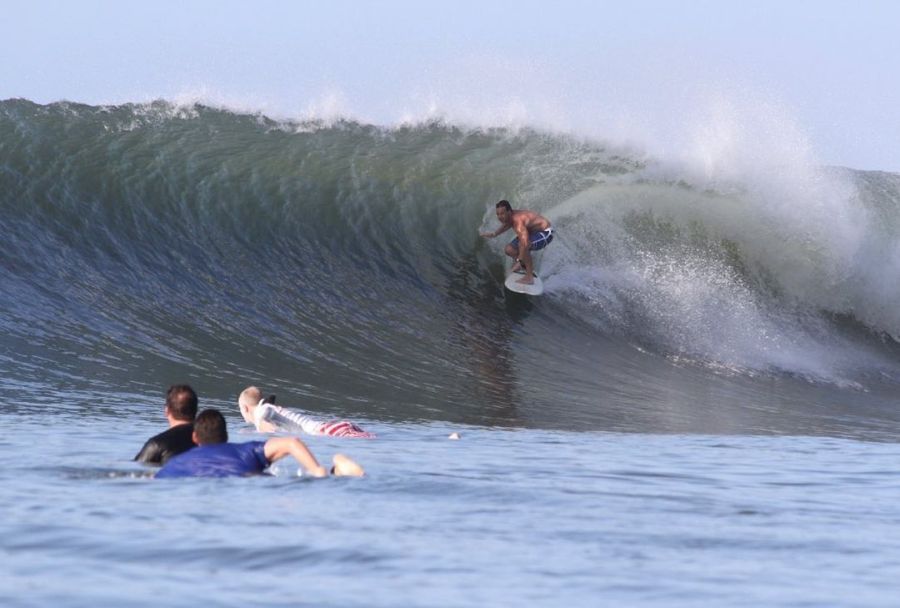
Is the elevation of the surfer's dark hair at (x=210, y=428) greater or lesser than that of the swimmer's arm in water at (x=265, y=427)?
greater

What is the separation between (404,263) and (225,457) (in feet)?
35.5

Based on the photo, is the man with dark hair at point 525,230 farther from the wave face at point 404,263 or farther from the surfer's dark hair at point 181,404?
the surfer's dark hair at point 181,404

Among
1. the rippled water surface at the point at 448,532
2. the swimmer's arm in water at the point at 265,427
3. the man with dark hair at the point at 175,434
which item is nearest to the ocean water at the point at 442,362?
the rippled water surface at the point at 448,532

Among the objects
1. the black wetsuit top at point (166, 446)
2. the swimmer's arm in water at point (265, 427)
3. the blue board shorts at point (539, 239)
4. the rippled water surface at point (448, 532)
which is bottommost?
the rippled water surface at point (448, 532)

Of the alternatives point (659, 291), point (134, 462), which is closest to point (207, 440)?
point (134, 462)

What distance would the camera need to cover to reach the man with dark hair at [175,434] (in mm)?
7891

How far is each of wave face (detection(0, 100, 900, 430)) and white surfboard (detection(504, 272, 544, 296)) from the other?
0.79 ft

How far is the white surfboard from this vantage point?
1742 centimetres

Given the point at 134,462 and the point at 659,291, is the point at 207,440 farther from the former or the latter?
the point at 659,291

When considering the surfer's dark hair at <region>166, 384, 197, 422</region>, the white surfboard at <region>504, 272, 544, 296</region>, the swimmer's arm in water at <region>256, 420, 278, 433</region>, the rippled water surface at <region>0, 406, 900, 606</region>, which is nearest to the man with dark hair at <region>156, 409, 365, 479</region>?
the rippled water surface at <region>0, 406, 900, 606</region>

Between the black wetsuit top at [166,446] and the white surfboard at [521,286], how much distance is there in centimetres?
971

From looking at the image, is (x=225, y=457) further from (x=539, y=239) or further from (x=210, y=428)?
(x=539, y=239)

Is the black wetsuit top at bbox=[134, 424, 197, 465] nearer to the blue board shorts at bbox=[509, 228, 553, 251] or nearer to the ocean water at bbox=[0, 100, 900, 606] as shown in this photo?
the ocean water at bbox=[0, 100, 900, 606]

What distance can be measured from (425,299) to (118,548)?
1158 centimetres
